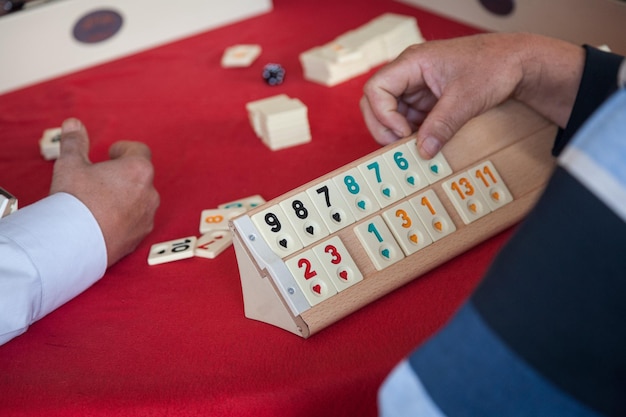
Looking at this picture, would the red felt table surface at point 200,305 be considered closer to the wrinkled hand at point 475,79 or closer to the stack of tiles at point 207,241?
the stack of tiles at point 207,241

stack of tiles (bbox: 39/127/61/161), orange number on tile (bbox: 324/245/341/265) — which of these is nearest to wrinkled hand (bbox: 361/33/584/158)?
orange number on tile (bbox: 324/245/341/265)

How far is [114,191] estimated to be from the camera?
1.20 m

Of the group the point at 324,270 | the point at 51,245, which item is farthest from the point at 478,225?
the point at 51,245

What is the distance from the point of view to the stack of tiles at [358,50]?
163 cm

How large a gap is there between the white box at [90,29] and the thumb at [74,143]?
687mm

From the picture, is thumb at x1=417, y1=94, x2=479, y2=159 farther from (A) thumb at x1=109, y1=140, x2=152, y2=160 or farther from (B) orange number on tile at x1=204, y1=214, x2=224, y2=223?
(A) thumb at x1=109, y1=140, x2=152, y2=160

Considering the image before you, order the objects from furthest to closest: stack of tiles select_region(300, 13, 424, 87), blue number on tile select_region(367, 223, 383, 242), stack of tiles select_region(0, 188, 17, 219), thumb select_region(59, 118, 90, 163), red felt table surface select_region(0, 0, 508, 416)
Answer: stack of tiles select_region(300, 13, 424, 87) < thumb select_region(59, 118, 90, 163) < stack of tiles select_region(0, 188, 17, 219) < blue number on tile select_region(367, 223, 383, 242) < red felt table surface select_region(0, 0, 508, 416)

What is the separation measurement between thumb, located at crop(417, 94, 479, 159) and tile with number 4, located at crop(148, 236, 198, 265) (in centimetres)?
38

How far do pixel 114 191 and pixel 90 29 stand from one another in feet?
3.00

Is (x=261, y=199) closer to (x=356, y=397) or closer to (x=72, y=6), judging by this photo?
(x=356, y=397)

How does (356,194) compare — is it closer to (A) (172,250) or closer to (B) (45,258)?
(A) (172,250)

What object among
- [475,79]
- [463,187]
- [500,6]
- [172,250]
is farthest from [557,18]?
[172,250]

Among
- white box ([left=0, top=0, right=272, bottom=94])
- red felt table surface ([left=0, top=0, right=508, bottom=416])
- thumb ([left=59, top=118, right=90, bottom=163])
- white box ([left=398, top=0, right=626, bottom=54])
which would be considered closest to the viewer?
red felt table surface ([left=0, top=0, right=508, bottom=416])

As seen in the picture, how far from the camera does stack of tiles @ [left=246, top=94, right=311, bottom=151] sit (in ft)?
4.61
